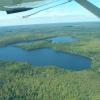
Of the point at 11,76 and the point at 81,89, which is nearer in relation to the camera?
the point at 81,89

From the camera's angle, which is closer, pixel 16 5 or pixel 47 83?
pixel 16 5

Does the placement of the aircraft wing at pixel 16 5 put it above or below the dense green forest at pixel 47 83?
above

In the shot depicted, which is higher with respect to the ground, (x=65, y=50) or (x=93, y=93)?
(x=93, y=93)

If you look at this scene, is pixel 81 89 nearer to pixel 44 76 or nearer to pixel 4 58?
pixel 44 76

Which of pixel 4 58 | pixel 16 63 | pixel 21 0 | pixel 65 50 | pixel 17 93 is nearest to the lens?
pixel 21 0

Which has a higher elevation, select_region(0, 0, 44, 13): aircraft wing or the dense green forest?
select_region(0, 0, 44, 13): aircraft wing

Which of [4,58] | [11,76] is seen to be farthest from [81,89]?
[4,58]

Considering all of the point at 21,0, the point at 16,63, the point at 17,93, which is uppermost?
the point at 21,0

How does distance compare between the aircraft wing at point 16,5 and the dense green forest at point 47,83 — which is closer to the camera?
the aircraft wing at point 16,5

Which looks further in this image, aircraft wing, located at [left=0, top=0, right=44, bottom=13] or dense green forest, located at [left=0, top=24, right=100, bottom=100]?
dense green forest, located at [left=0, top=24, right=100, bottom=100]

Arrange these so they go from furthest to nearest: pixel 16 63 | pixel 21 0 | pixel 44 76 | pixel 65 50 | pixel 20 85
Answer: pixel 65 50
pixel 16 63
pixel 44 76
pixel 20 85
pixel 21 0

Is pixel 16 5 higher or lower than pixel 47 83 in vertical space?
higher
